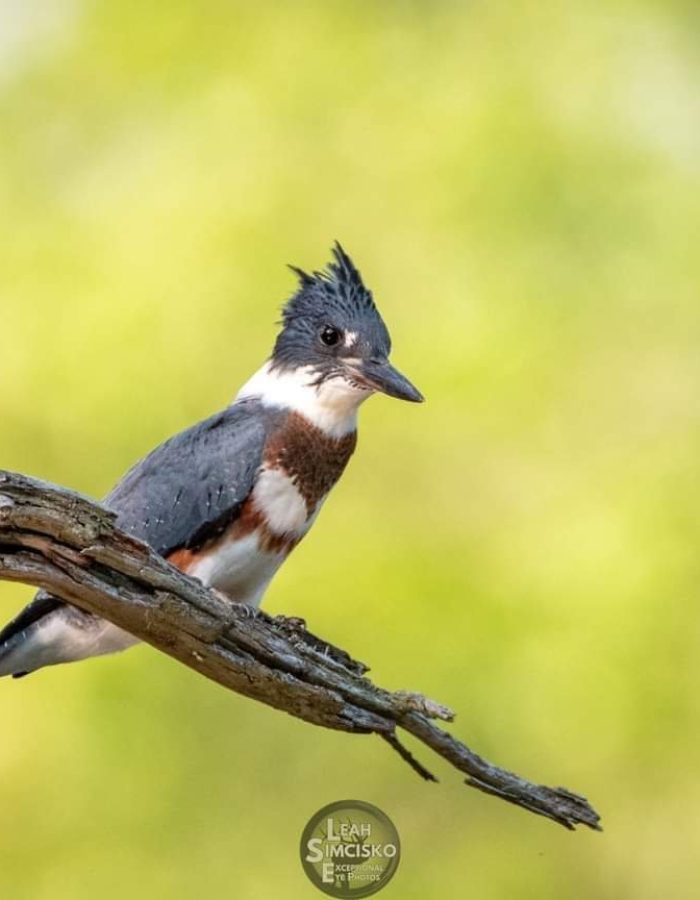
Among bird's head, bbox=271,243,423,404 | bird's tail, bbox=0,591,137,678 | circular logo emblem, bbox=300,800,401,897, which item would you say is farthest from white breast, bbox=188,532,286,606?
circular logo emblem, bbox=300,800,401,897

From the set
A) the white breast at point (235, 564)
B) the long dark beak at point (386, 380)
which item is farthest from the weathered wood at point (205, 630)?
the long dark beak at point (386, 380)

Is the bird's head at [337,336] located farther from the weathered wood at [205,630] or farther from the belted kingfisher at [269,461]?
the weathered wood at [205,630]

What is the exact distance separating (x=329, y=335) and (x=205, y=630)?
1.96 feet

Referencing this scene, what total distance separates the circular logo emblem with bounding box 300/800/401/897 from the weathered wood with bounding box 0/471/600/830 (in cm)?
43

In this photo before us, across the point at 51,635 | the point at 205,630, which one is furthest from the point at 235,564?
the point at 205,630

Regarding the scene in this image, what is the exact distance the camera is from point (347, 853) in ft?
7.32

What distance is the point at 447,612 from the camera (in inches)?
123

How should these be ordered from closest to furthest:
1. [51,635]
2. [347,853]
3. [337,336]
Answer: [51,635]
[337,336]
[347,853]

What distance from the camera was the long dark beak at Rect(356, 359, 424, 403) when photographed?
1949mm

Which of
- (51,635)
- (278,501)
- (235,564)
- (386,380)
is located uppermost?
(386,380)

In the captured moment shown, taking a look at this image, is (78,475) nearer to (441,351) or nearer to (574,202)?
(441,351)

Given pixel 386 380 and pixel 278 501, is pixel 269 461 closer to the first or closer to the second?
pixel 278 501

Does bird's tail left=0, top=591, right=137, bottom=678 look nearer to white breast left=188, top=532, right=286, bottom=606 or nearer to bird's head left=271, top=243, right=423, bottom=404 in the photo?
white breast left=188, top=532, right=286, bottom=606

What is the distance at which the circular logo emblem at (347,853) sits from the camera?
7.24ft
